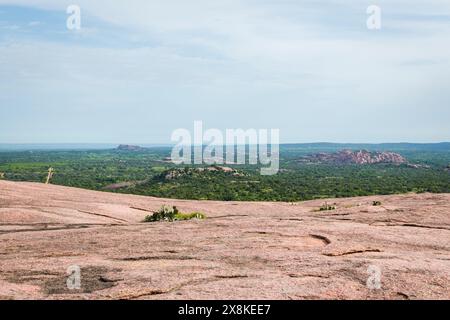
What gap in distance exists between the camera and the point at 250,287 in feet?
34.1

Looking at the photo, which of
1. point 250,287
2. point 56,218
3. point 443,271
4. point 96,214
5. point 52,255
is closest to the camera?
point 250,287

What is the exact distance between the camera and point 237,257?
515 inches

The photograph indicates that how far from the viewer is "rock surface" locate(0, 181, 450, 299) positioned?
1031 centimetres

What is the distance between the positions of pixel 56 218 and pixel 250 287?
48.1 feet

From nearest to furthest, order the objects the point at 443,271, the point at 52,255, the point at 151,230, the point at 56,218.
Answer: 1. the point at 443,271
2. the point at 52,255
3. the point at 151,230
4. the point at 56,218

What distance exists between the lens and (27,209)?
23859mm

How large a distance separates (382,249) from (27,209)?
655 inches

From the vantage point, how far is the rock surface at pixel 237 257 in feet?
33.8
